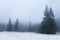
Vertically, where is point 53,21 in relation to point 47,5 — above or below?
below

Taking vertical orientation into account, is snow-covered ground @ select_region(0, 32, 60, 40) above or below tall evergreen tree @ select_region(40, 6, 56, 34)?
below

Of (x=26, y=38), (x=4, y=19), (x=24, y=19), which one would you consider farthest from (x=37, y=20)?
(x=4, y=19)

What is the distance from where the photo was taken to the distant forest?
1.90 metres

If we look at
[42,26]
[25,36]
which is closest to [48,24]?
[42,26]

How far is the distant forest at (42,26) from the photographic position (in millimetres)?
1896

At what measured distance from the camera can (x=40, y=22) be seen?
191 cm

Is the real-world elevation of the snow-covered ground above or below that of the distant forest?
below

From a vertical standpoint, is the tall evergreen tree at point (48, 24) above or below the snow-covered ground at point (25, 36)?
above

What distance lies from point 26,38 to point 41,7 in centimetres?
51

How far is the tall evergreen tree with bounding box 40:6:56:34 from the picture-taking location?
1.90 m

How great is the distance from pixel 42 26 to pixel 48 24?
0.31ft

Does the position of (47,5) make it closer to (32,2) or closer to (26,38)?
(32,2)

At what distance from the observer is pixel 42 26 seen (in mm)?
1909

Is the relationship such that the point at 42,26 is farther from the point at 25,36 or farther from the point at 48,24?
the point at 25,36
